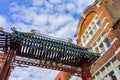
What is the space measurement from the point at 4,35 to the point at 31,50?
84.8 inches

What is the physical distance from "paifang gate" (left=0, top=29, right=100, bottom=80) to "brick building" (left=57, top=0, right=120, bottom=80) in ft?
8.20

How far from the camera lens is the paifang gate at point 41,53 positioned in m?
10.2

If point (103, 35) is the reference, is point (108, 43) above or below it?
below

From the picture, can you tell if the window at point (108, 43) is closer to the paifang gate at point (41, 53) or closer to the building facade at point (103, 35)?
the building facade at point (103, 35)

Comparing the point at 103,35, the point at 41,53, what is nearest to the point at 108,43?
the point at 103,35

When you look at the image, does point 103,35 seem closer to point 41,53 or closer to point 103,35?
point 103,35

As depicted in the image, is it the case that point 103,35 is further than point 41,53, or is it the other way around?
point 103,35

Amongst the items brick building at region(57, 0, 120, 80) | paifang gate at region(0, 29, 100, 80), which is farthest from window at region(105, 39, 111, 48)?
paifang gate at region(0, 29, 100, 80)

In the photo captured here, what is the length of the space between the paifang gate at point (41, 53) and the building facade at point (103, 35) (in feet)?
8.20

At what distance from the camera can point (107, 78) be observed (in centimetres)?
1460

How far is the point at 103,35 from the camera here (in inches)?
662

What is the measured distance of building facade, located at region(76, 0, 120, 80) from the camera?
547 inches

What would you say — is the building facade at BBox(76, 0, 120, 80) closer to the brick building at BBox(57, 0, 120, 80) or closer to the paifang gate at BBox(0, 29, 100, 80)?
the brick building at BBox(57, 0, 120, 80)

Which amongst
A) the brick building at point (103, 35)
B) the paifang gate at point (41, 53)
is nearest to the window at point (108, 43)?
the brick building at point (103, 35)
